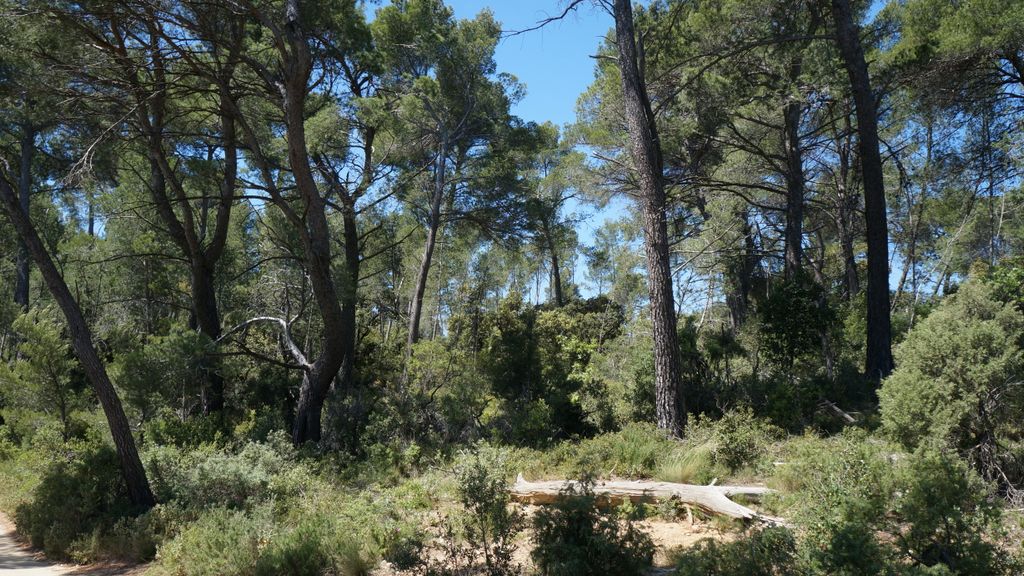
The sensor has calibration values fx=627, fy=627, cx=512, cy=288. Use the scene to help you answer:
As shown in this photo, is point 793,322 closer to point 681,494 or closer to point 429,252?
point 681,494

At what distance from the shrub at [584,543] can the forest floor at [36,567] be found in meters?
4.86

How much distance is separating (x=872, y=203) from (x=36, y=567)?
12838 mm

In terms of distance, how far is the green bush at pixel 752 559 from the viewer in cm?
389

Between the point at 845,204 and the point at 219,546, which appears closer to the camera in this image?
the point at 219,546

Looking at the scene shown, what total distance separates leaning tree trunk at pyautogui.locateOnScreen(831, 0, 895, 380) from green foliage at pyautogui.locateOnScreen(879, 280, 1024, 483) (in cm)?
418

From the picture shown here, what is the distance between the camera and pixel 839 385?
994cm

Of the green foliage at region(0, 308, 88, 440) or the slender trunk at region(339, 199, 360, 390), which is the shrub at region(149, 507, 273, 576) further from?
the slender trunk at region(339, 199, 360, 390)

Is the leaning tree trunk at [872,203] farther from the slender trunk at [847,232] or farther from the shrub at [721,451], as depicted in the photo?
the slender trunk at [847,232]

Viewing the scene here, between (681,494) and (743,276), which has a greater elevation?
(743,276)

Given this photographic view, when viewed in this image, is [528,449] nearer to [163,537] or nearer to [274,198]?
[163,537]

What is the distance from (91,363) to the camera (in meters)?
8.62

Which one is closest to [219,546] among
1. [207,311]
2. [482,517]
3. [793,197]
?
[482,517]

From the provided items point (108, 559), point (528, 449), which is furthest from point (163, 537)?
point (528, 449)

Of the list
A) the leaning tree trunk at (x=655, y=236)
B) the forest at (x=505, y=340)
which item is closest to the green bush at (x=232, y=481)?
the forest at (x=505, y=340)
